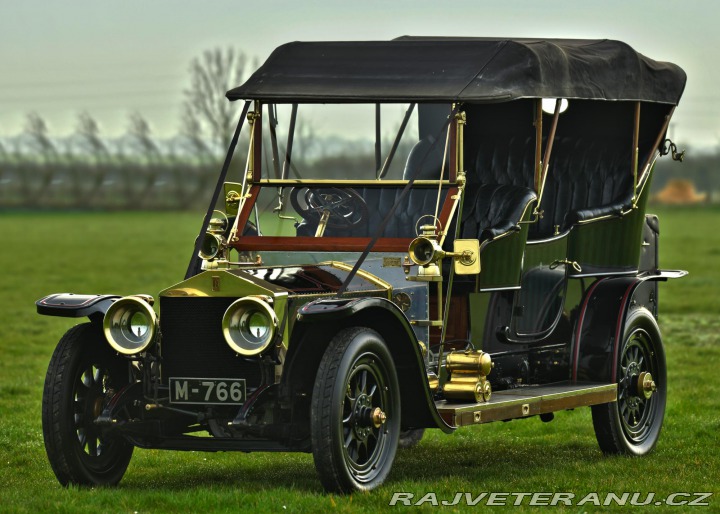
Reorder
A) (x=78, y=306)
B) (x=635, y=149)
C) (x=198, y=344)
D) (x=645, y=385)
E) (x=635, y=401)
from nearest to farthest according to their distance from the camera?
(x=198, y=344) → (x=78, y=306) → (x=645, y=385) → (x=635, y=401) → (x=635, y=149)

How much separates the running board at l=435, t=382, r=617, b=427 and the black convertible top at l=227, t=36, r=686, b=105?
174 centimetres

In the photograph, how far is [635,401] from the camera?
424 inches

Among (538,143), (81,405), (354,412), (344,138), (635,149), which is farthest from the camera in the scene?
(635,149)

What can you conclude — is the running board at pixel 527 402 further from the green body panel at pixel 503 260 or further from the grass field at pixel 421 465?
the green body panel at pixel 503 260

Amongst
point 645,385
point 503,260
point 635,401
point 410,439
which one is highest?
point 503,260

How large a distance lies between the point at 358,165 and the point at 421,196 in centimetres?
63

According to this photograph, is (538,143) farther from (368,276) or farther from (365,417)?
(365,417)

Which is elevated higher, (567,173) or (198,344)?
(567,173)

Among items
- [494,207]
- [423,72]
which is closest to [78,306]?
[423,72]

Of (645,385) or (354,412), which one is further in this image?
(645,385)

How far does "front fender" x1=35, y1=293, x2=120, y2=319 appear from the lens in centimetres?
853

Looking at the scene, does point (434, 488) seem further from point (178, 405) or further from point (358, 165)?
point (358, 165)

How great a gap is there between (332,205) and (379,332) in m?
1.28

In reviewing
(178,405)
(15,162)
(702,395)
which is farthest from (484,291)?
(15,162)
